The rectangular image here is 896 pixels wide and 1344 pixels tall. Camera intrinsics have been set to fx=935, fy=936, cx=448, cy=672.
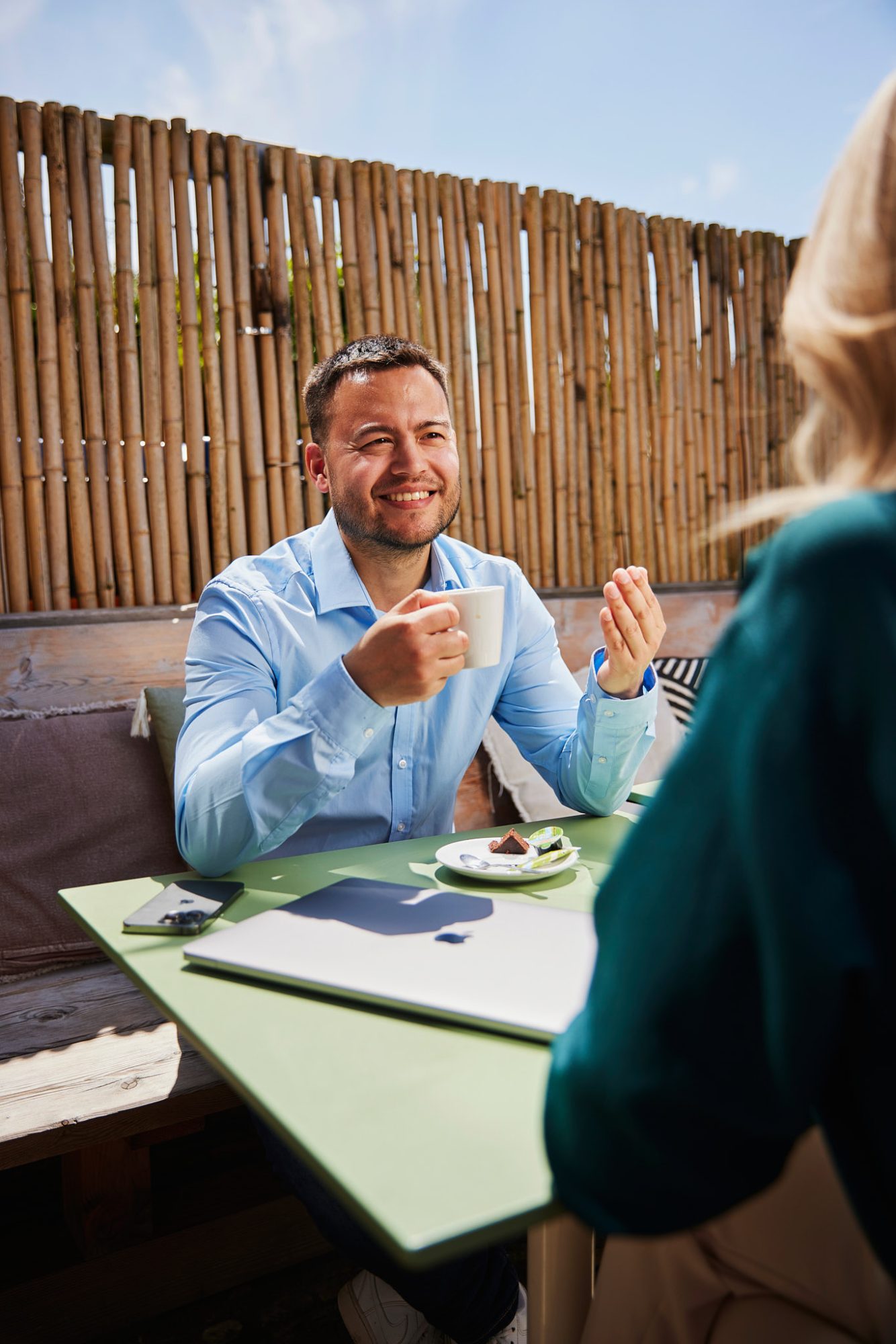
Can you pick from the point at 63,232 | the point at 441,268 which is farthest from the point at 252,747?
the point at 441,268

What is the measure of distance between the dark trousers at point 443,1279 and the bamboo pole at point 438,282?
268 cm

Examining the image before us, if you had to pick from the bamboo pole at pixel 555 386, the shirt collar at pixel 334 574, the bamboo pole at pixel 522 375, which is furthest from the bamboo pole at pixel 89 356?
the bamboo pole at pixel 555 386

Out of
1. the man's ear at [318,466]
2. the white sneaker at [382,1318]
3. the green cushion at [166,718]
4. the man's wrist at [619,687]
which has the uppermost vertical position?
the man's ear at [318,466]

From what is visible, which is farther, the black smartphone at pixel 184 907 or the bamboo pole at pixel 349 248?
the bamboo pole at pixel 349 248

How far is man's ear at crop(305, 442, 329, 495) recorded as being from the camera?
205cm

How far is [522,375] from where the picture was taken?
3498 mm

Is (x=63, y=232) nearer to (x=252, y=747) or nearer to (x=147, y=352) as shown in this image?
(x=147, y=352)

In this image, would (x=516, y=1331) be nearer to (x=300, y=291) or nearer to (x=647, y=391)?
(x=300, y=291)

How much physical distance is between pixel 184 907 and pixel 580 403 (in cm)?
296

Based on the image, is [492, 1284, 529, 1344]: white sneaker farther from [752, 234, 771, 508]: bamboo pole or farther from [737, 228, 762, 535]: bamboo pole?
[752, 234, 771, 508]: bamboo pole

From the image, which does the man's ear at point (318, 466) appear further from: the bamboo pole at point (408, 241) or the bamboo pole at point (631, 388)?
the bamboo pole at point (631, 388)

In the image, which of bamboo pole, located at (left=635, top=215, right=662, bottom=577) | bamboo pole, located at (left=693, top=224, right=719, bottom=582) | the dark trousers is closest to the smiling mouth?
the dark trousers

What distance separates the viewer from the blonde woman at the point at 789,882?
17.0 inches

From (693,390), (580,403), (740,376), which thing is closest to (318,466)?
(580,403)
